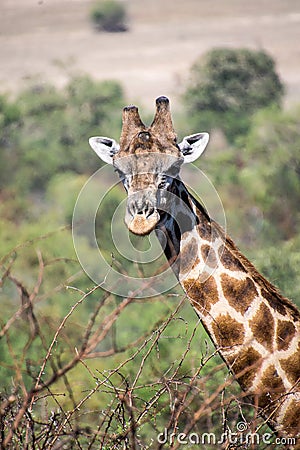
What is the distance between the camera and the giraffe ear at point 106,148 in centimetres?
531

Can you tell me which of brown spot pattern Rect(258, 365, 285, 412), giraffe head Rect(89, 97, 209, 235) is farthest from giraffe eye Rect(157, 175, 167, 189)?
brown spot pattern Rect(258, 365, 285, 412)

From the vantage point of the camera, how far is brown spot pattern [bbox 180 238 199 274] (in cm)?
500

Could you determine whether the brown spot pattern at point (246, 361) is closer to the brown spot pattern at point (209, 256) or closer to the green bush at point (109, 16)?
the brown spot pattern at point (209, 256)

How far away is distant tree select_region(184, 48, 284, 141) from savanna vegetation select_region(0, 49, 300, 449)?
55mm

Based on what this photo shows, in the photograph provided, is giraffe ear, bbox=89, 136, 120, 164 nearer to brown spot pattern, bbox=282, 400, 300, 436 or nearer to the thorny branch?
the thorny branch

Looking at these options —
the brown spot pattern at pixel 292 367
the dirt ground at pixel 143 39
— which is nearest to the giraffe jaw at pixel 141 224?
the brown spot pattern at pixel 292 367

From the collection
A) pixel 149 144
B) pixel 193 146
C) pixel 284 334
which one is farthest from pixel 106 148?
pixel 284 334

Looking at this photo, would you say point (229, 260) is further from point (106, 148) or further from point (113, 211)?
point (113, 211)

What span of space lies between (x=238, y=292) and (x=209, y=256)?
250 mm

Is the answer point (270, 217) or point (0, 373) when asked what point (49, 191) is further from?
point (0, 373)

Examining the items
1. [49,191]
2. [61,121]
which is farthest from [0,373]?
[61,121]

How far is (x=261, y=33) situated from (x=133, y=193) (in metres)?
42.6

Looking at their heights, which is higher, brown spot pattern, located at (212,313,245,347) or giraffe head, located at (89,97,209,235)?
giraffe head, located at (89,97,209,235)

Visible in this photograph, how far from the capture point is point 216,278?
16.3ft
